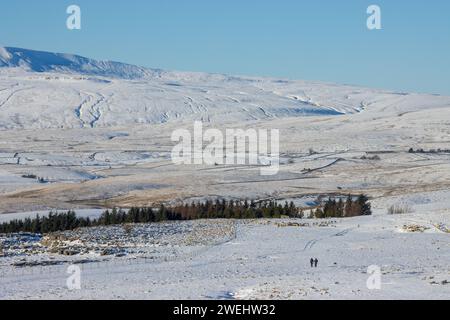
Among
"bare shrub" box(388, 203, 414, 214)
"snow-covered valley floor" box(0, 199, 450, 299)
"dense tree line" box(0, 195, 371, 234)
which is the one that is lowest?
"bare shrub" box(388, 203, 414, 214)

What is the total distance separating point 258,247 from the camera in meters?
30.8

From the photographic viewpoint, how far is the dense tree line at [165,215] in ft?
130

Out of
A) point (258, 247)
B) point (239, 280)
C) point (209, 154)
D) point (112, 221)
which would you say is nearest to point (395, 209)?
point (112, 221)

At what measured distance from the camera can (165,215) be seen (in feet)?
146

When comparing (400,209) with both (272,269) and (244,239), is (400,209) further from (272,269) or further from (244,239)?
(272,269)

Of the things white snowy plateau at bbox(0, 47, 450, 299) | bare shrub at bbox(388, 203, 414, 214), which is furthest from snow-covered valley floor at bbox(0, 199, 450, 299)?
bare shrub at bbox(388, 203, 414, 214)

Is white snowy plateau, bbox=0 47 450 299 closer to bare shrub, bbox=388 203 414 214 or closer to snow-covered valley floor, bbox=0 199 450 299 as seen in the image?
snow-covered valley floor, bbox=0 199 450 299

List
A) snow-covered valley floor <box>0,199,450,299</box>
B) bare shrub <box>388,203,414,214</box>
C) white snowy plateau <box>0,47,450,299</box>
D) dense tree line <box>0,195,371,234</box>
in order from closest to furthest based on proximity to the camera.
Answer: snow-covered valley floor <box>0,199,450,299</box> < white snowy plateau <box>0,47,450,299</box> < dense tree line <box>0,195,371,234</box> < bare shrub <box>388,203,414,214</box>

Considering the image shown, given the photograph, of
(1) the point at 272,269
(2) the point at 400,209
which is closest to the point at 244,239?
(1) the point at 272,269

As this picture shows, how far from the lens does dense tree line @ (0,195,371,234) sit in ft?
130

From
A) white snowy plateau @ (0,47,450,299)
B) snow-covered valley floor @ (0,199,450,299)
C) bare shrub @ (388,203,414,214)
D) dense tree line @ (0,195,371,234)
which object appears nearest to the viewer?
snow-covered valley floor @ (0,199,450,299)

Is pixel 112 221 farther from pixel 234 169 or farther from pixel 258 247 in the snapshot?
pixel 234 169

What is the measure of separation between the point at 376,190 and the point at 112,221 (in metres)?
33.9

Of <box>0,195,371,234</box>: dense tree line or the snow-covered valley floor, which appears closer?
the snow-covered valley floor
